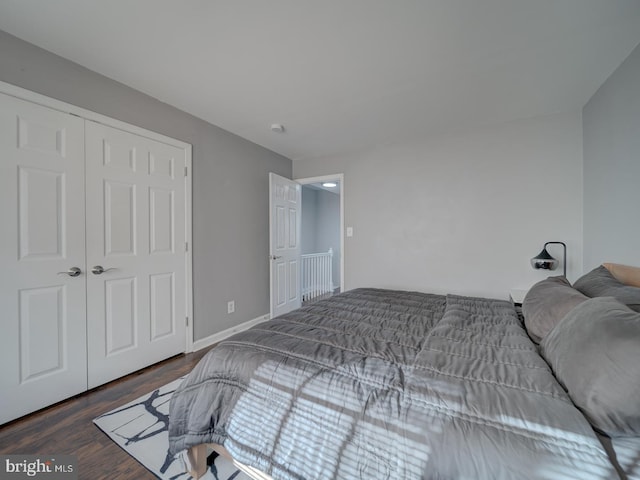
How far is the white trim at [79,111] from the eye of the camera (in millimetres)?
1657

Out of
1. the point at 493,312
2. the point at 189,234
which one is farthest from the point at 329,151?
the point at 493,312

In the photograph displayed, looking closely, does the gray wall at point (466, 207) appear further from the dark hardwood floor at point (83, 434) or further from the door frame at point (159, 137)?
the dark hardwood floor at point (83, 434)

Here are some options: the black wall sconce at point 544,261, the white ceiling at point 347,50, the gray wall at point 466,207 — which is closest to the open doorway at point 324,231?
the gray wall at point 466,207

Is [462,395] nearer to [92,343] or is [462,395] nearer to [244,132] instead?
[92,343]

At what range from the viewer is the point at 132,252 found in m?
2.26

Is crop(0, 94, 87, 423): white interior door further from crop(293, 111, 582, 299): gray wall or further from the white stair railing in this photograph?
the white stair railing

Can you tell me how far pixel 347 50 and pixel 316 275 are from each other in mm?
4294

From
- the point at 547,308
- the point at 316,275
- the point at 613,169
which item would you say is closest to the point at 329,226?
the point at 316,275

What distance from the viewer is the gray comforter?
69 centimetres

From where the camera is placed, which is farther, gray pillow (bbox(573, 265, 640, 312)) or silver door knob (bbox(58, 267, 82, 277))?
silver door knob (bbox(58, 267, 82, 277))

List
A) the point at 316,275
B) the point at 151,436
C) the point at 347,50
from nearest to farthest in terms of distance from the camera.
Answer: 1. the point at 151,436
2. the point at 347,50
3. the point at 316,275

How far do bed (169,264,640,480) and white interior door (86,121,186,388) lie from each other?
4.29 feet

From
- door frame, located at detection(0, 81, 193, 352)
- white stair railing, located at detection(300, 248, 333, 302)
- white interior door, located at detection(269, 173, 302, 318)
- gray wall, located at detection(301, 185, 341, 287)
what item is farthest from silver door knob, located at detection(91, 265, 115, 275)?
gray wall, located at detection(301, 185, 341, 287)

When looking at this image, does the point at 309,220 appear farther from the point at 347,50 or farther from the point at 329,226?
the point at 347,50
